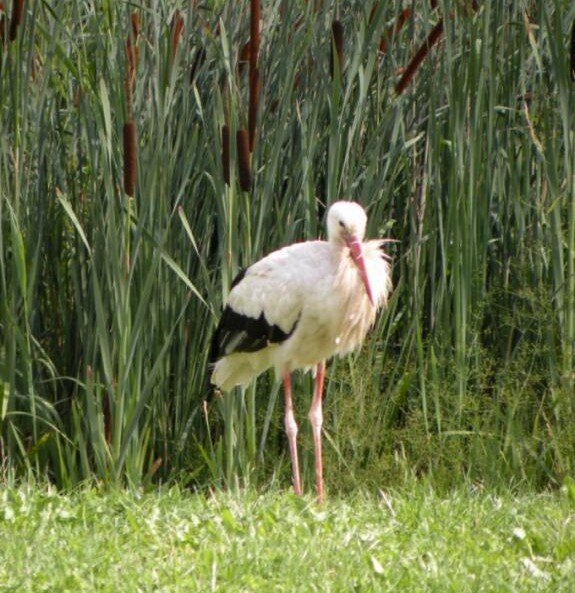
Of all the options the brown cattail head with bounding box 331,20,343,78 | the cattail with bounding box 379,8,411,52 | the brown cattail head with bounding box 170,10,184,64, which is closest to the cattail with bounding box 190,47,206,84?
the brown cattail head with bounding box 170,10,184,64

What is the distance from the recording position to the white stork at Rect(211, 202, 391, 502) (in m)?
5.44

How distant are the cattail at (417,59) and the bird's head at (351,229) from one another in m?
0.43

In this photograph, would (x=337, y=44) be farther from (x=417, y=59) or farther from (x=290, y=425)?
(x=290, y=425)

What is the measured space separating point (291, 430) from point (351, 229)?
0.75 metres

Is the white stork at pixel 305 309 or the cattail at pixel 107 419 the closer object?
the cattail at pixel 107 419

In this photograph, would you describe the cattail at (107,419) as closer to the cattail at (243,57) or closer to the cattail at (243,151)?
Result: the cattail at (243,151)

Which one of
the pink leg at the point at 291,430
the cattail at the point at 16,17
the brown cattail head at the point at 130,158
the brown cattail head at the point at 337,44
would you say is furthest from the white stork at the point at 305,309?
the cattail at the point at 16,17

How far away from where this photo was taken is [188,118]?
5.40m

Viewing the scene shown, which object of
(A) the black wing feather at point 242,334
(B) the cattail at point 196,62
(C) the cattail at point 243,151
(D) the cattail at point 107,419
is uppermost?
(B) the cattail at point 196,62

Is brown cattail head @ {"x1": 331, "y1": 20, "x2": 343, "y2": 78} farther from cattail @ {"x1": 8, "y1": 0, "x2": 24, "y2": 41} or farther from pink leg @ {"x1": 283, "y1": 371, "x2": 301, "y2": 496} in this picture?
pink leg @ {"x1": 283, "y1": 371, "x2": 301, "y2": 496}

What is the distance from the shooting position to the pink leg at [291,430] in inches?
215

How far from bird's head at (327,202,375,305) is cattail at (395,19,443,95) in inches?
16.9

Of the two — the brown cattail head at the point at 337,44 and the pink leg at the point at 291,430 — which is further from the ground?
the brown cattail head at the point at 337,44

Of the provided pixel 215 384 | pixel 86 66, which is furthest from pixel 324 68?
pixel 215 384
